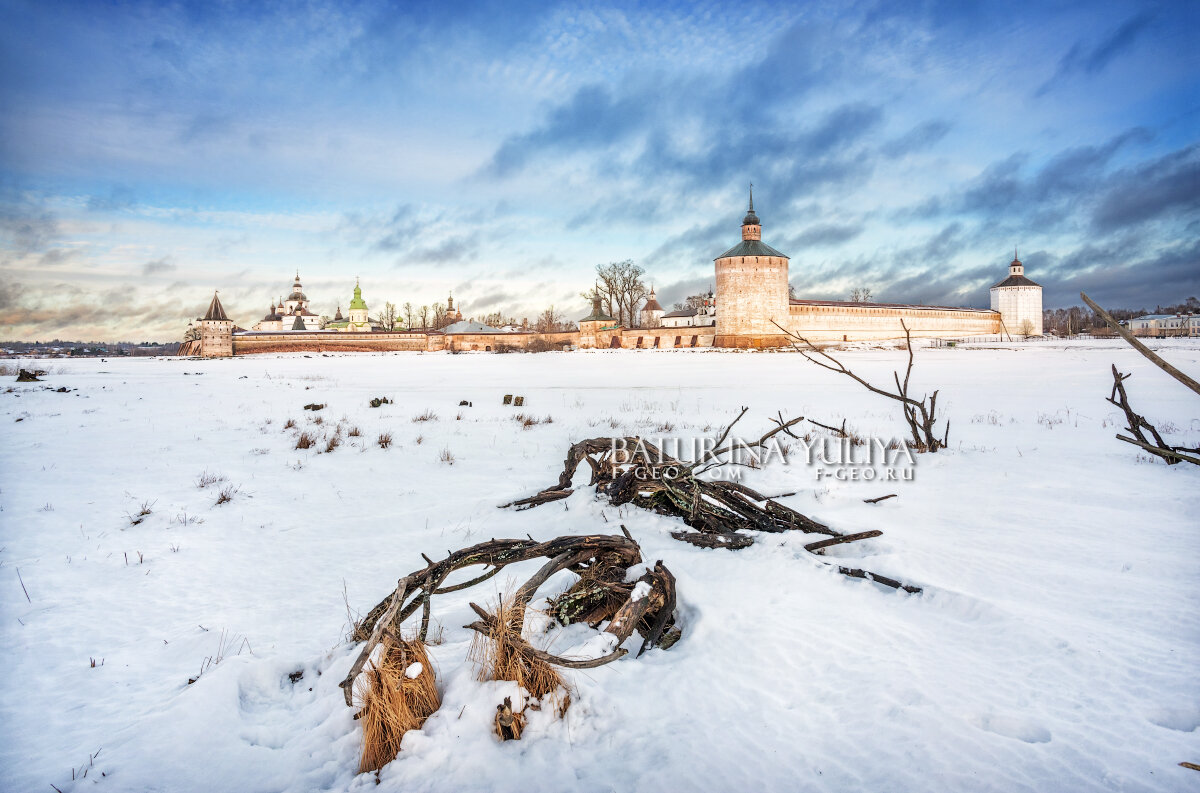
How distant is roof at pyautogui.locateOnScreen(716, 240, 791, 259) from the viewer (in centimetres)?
5066

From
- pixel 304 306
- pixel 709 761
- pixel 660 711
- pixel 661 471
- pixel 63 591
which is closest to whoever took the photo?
pixel 709 761

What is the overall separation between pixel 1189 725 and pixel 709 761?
4.92 ft

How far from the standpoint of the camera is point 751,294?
50438 millimetres

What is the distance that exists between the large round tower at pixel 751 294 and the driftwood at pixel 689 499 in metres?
47.0

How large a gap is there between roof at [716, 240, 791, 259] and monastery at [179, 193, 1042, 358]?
92mm

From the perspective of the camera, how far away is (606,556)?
2.58m

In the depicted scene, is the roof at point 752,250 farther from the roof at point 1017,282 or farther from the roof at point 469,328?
the roof at point 1017,282

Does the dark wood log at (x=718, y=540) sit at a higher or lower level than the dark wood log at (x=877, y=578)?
higher

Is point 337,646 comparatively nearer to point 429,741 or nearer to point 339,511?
point 429,741

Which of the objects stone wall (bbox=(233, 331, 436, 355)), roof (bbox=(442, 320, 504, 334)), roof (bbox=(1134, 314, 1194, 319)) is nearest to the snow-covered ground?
stone wall (bbox=(233, 331, 436, 355))

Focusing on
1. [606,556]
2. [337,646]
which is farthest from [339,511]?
[606,556]

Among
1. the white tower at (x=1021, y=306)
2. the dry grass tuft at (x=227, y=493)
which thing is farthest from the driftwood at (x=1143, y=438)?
the white tower at (x=1021, y=306)

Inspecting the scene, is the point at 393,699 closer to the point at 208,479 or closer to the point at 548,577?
the point at 548,577

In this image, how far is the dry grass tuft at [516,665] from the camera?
1918mm
